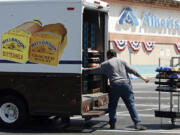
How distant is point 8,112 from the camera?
1091 centimetres

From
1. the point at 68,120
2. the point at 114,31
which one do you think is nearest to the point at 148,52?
the point at 114,31

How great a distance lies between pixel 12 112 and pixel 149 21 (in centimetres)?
3115

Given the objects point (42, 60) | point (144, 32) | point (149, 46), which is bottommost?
point (42, 60)

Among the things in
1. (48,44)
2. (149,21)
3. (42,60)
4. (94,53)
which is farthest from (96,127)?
(149,21)

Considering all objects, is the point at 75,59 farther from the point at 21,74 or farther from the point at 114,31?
the point at 114,31

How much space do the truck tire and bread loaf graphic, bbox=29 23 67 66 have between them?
110 centimetres

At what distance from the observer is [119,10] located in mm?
37562

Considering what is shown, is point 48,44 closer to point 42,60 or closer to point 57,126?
Answer: point 42,60

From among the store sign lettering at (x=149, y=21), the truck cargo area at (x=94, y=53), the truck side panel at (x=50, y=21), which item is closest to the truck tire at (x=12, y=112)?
the truck side panel at (x=50, y=21)

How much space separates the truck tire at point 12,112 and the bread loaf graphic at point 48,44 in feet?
3.62

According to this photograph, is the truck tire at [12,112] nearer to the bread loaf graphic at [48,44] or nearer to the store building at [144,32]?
the bread loaf graphic at [48,44]

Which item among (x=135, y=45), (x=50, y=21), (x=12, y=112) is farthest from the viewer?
(x=135, y=45)

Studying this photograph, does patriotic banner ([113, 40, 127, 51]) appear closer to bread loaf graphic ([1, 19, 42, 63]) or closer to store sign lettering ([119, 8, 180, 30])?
store sign lettering ([119, 8, 180, 30])

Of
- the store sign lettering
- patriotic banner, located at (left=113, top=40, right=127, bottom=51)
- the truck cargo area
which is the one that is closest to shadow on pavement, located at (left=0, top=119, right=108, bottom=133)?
the truck cargo area
